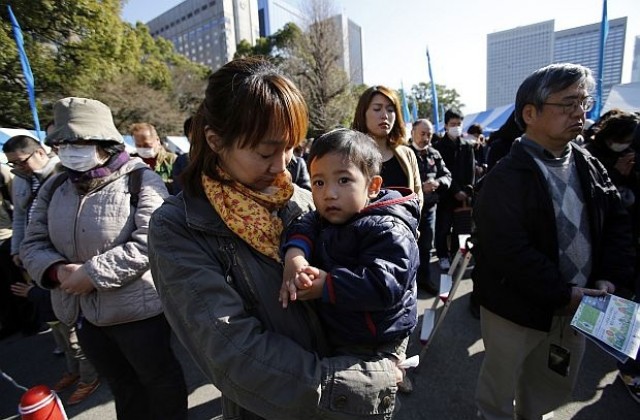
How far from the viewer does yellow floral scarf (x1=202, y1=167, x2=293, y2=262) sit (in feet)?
3.54

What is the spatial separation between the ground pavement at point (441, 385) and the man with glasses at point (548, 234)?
66 centimetres

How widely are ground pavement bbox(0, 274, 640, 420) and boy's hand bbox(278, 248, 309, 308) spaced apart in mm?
2022

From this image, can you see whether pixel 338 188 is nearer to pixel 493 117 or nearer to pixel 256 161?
pixel 256 161

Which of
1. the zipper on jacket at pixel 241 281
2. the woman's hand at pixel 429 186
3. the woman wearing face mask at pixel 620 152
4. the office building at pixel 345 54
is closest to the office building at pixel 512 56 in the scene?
the office building at pixel 345 54

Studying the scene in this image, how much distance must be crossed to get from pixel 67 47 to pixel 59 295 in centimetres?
1625

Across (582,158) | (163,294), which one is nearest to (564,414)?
(582,158)

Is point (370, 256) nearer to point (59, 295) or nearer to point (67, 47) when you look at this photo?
point (59, 295)

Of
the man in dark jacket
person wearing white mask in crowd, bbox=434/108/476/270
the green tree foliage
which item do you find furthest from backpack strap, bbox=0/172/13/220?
the green tree foliage

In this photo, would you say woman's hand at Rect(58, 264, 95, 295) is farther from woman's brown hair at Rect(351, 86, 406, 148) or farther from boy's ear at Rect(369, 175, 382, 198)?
woman's brown hair at Rect(351, 86, 406, 148)

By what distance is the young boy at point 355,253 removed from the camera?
1.05m

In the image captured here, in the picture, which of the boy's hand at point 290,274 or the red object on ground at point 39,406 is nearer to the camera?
the boy's hand at point 290,274

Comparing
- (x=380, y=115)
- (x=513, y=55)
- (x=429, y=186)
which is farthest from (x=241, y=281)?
(x=513, y=55)

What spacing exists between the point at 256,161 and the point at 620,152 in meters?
3.36

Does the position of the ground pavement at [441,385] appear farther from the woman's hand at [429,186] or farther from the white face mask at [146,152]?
the white face mask at [146,152]
